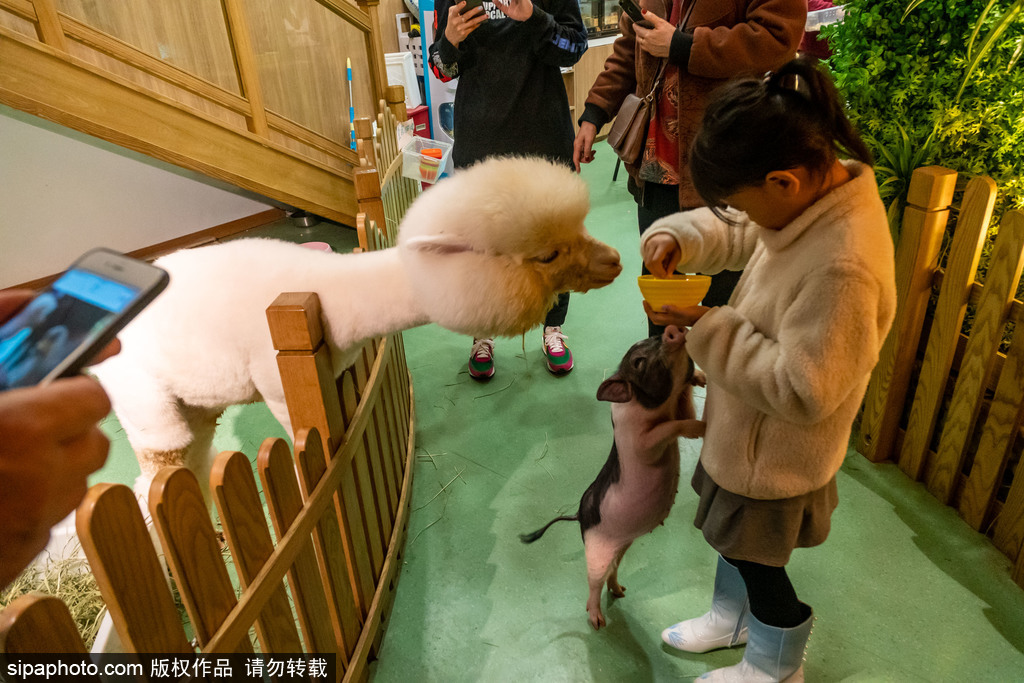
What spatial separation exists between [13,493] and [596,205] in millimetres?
5161

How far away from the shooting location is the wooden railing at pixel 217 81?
2842 millimetres

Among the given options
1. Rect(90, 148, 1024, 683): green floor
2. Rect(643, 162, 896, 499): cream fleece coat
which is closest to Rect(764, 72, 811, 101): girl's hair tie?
Rect(643, 162, 896, 499): cream fleece coat

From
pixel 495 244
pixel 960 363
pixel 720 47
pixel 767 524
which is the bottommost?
pixel 960 363

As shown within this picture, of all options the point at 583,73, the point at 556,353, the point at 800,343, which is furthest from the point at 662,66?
the point at 583,73

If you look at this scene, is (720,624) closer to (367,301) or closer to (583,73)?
(367,301)

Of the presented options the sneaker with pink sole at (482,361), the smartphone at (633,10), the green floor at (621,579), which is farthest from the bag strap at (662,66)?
the sneaker with pink sole at (482,361)

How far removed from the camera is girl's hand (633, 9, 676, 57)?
72.5 inches

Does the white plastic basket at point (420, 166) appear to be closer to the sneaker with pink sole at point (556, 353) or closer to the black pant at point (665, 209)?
the sneaker with pink sole at point (556, 353)

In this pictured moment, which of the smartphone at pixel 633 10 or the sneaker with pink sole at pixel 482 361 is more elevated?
the smartphone at pixel 633 10

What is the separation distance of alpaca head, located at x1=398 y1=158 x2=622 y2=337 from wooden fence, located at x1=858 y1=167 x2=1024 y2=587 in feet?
4.56

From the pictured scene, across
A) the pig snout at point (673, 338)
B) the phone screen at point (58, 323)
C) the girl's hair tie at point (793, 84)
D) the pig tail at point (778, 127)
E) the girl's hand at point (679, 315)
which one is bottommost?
the pig snout at point (673, 338)

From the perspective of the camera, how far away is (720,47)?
1.78m

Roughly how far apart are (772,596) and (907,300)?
50.7 inches

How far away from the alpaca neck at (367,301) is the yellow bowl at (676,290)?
503mm
